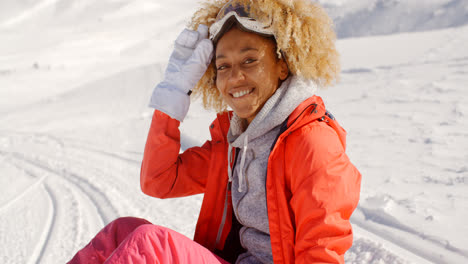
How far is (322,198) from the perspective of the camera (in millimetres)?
1257

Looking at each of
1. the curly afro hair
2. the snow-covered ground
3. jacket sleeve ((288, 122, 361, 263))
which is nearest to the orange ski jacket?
jacket sleeve ((288, 122, 361, 263))

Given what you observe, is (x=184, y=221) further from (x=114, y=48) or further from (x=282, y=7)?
(x=114, y=48)

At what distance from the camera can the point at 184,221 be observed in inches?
114

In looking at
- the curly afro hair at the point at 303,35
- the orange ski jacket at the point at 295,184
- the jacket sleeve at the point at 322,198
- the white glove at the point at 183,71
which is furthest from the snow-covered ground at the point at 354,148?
the jacket sleeve at the point at 322,198

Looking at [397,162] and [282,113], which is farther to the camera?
[397,162]

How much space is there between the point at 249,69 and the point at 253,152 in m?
0.34

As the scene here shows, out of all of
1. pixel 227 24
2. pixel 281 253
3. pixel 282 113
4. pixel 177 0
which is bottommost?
pixel 281 253

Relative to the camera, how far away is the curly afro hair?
1545mm

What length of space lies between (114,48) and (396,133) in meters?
17.0

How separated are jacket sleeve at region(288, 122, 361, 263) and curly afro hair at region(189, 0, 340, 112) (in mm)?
366

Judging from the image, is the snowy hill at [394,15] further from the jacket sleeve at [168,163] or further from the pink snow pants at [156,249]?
the pink snow pants at [156,249]

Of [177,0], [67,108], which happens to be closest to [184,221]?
[67,108]

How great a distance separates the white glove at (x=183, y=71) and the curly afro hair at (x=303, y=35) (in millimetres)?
288

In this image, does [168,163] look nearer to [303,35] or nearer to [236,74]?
[236,74]
